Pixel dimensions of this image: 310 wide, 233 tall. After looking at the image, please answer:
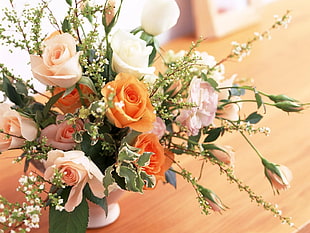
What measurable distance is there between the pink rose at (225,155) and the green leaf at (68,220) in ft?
0.79

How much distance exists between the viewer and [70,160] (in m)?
0.80

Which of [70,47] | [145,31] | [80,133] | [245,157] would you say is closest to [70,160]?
[80,133]

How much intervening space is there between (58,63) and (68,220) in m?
0.22

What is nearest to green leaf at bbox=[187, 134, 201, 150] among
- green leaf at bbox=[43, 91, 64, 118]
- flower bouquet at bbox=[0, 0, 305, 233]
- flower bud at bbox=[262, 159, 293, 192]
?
flower bouquet at bbox=[0, 0, 305, 233]

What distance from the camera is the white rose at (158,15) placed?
93 centimetres

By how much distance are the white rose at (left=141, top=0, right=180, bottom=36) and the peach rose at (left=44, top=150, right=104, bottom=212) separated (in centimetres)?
25

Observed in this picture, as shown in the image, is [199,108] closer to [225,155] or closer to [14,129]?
[225,155]

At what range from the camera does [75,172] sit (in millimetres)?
804

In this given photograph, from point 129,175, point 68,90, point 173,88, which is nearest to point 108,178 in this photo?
point 129,175

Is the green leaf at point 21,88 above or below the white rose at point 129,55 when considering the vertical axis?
below

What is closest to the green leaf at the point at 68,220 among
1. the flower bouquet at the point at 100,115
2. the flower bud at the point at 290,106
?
the flower bouquet at the point at 100,115

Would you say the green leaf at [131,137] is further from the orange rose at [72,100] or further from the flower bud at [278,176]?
the flower bud at [278,176]

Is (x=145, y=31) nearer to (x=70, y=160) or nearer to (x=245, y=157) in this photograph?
(x=70, y=160)

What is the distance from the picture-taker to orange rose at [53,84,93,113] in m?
0.88
